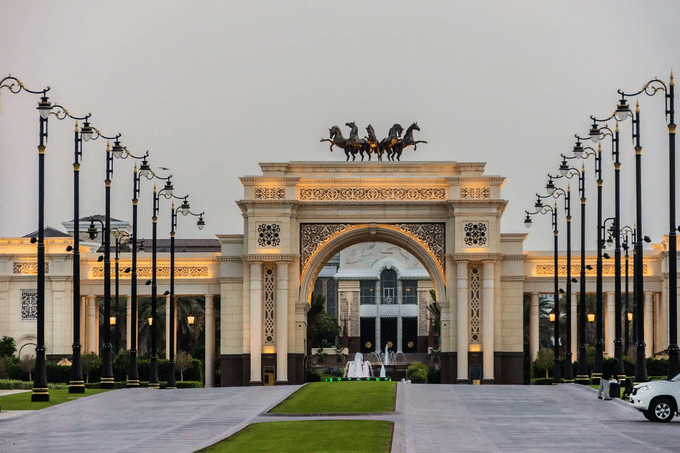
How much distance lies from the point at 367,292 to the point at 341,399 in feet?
319

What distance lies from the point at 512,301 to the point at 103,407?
112 feet

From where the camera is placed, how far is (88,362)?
72062 millimetres

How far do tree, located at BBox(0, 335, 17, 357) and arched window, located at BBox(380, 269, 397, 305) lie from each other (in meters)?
68.5

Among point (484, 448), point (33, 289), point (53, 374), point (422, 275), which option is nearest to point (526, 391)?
point (484, 448)

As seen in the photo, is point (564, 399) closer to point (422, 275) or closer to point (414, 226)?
point (414, 226)

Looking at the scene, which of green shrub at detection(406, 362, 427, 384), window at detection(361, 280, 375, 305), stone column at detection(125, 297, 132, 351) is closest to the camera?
stone column at detection(125, 297, 132, 351)

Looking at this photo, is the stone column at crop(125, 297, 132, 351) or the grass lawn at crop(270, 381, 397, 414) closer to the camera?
the grass lawn at crop(270, 381, 397, 414)

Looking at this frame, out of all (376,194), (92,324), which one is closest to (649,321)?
(376,194)

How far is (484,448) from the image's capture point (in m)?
27.3

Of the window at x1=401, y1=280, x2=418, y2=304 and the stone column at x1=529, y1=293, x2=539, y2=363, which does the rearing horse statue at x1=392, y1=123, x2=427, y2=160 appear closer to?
the stone column at x1=529, y1=293, x2=539, y2=363

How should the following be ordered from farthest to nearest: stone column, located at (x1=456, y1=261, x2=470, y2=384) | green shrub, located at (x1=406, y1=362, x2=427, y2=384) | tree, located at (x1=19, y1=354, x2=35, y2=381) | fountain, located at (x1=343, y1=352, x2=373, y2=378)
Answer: fountain, located at (x1=343, y1=352, x2=373, y2=378) → green shrub, located at (x1=406, y1=362, x2=427, y2=384) → tree, located at (x1=19, y1=354, x2=35, y2=381) → stone column, located at (x1=456, y1=261, x2=470, y2=384)

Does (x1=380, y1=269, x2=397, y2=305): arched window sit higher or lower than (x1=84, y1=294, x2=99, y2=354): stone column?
higher

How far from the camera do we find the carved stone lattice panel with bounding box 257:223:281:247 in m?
70.6

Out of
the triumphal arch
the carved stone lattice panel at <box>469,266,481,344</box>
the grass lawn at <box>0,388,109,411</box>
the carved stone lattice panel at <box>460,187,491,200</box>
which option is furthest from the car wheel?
the carved stone lattice panel at <box>460,187,491,200</box>
